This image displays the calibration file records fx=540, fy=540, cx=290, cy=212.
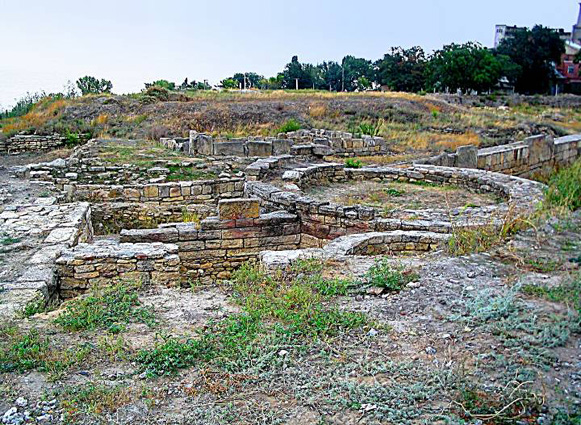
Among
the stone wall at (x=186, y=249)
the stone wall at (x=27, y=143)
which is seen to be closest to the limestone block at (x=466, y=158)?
the stone wall at (x=186, y=249)

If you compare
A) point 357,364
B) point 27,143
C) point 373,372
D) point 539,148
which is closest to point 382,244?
point 357,364

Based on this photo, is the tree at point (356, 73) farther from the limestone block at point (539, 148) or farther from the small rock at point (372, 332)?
the small rock at point (372, 332)

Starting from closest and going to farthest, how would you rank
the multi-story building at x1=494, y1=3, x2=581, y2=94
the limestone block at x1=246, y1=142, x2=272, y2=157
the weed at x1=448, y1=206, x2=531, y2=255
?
1. the weed at x1=448, y1=206, x2=531, y2=255
2. the limestone block at x1=246, y1=142, x2=272, y2=157
3. the multi-story building at x1=494, y1=3, x2=581, y2=94

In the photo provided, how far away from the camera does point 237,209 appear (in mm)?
8156

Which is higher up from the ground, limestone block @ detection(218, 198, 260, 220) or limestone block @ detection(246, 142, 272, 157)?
limestone block @ detection(246, 142, 272, 157)

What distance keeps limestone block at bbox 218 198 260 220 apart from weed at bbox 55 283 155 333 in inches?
103

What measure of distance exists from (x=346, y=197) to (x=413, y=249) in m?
3.18

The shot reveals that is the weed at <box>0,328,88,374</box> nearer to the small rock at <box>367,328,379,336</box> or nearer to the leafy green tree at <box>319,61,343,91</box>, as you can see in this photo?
the small rock at <box>367,328,379,336</box>

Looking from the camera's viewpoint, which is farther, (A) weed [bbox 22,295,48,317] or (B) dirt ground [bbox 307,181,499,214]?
(B) dirt ground [bbox 307,181,499,214]

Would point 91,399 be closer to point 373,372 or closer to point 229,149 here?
point 373,372

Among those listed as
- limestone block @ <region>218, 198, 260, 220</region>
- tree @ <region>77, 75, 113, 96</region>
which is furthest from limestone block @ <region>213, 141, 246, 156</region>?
tree @ <region>77, 75, 113, 96</region>

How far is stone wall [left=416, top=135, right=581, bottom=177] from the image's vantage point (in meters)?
14.0

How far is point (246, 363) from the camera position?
4066mm

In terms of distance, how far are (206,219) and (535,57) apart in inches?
2447
